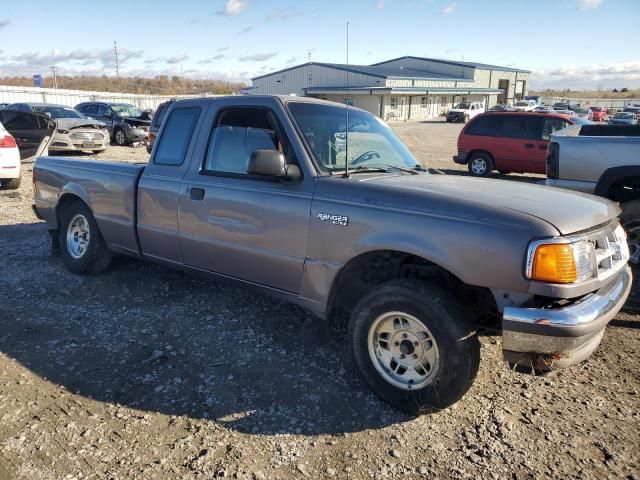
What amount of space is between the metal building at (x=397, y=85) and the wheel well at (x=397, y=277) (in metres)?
37.6

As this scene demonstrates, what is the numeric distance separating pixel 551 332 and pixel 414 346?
0.84 metres

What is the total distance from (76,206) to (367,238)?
3882 mm

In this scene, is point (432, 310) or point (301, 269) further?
point (301, 269)

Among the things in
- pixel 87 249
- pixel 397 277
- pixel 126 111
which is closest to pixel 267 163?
pixel 397 277

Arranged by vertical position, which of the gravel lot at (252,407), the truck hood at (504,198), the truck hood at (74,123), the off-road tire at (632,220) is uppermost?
the truck hood at (74,123)

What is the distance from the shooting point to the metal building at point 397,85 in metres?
49.3

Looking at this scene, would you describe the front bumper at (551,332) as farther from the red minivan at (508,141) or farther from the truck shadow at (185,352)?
the red minivan at (508,141)

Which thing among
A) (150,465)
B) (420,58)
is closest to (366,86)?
(420,58)

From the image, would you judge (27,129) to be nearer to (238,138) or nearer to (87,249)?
(87,249)

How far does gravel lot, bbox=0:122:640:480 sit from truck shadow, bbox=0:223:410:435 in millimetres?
15

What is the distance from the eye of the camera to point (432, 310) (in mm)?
2996

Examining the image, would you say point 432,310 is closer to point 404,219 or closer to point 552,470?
point 404,219

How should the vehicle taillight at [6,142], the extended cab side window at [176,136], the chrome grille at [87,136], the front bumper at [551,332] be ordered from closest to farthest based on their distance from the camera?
the front bumper at [551,332] → the extended cab side window at [176,136] → the vehicle taillight at [6,142] → the chrome grille at [87,136]

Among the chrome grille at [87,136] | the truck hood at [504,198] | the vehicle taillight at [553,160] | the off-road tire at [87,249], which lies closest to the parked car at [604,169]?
the vehicle taillight at [553,160]
